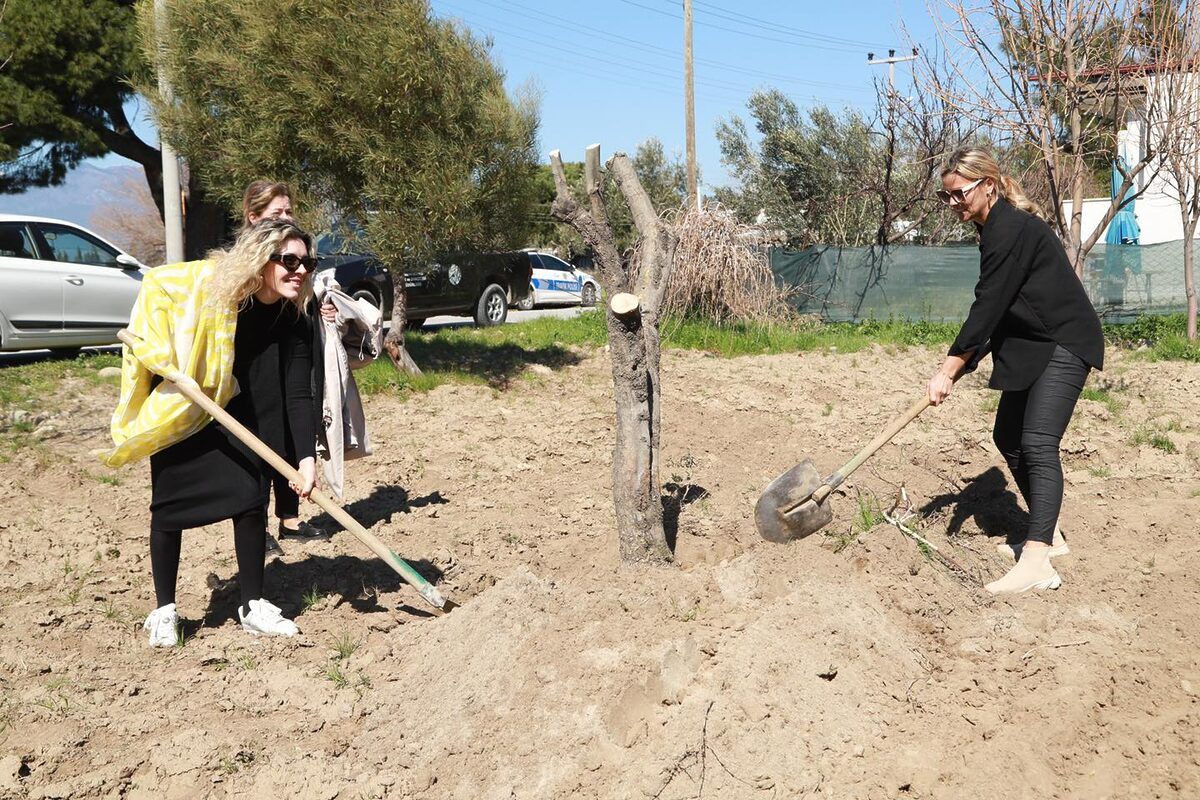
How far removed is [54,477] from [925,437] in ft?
18.7

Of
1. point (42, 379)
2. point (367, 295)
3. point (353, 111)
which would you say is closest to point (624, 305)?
point (353, 111)

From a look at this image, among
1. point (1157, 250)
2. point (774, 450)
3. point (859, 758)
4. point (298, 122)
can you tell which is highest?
point (298, 122)

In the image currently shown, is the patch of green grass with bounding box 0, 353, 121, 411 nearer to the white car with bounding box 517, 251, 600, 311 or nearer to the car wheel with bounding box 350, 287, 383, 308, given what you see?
the car wheel with bounding box 350, 287, 383, 308

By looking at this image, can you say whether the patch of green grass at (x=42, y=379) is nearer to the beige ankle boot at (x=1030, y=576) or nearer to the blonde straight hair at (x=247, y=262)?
the blonde straight hair at (x=247, y=262)

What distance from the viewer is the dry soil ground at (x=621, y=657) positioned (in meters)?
2.94

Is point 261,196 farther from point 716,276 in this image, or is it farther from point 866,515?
point 716,276

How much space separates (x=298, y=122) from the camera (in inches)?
339

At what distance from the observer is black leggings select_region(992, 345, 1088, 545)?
159 inches

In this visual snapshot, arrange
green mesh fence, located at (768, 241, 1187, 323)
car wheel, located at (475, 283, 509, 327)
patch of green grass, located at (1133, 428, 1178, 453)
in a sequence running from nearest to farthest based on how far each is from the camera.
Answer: patch of green grass, located at (1133, 428, 1178, 453)
green mesh fence, located at (768, 241, 1187, 323)
car wheel, located at (475, 283, 509, 327)

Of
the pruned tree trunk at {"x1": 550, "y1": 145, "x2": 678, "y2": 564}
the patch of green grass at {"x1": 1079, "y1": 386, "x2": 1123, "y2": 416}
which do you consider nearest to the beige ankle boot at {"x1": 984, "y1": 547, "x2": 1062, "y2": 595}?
the pruned tree trunk at {"x1": 550, "y1": 145, "x2": 678, "y2": 564}

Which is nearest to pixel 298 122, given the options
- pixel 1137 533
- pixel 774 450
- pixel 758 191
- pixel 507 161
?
pixel 507 161

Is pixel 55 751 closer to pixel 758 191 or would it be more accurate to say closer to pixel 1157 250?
pixel 1157 250

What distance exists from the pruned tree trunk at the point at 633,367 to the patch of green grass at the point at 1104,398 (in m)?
4.65

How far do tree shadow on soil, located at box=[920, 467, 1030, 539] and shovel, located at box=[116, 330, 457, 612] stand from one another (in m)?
2.64
